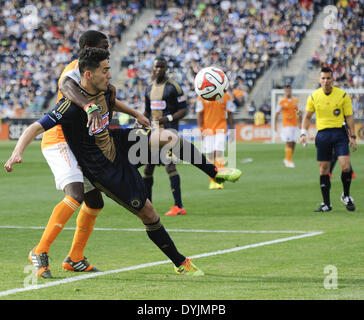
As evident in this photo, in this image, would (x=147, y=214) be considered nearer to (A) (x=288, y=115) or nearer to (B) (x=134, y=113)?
(B) (x=134, y=113)

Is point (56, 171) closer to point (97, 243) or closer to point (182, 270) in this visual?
point (182, 270)

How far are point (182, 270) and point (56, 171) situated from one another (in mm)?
1489

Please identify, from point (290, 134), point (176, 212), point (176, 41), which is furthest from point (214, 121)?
point (176, 41)

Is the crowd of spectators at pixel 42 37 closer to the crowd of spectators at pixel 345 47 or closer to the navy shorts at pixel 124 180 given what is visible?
the crowd of spectators at pixel 345 47

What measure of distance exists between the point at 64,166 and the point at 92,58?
1.07 metres

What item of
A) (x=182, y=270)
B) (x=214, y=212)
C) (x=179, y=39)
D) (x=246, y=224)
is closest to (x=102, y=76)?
(x=182, y=270)

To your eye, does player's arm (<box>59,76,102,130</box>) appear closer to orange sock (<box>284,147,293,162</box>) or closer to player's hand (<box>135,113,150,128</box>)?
player's hand (<box>135,113,150,128</box>)

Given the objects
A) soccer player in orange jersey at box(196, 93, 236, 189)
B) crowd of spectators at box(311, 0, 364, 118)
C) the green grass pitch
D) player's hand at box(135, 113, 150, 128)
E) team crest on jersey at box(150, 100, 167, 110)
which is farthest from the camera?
crowd of spectators at box(311, 0, 364, 118)

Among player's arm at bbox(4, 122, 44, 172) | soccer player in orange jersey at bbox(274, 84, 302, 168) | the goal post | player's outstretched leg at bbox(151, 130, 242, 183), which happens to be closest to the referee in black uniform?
player's outstretched leg at bbox(151, 130, 242, 183)

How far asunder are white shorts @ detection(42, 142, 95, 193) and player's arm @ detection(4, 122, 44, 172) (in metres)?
0.59

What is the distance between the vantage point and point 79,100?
6.79 metres

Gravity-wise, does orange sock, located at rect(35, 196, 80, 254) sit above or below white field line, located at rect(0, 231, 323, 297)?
above

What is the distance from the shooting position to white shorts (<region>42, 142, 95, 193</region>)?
714 centimetres

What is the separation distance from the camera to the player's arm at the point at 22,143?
21.2 ft
